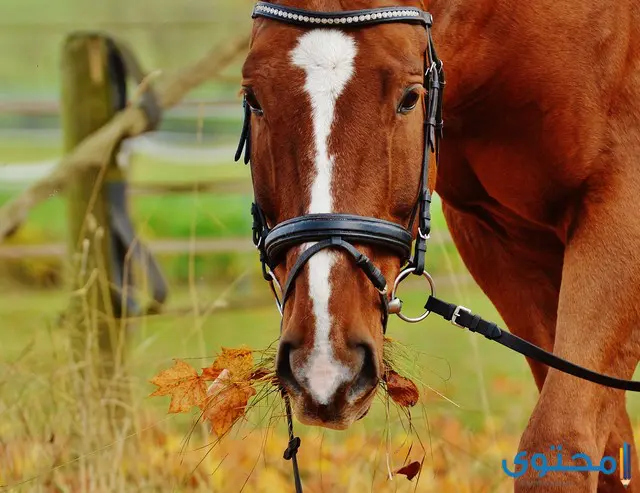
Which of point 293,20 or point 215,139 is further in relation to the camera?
point 215,139

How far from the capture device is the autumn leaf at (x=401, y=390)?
258 cm

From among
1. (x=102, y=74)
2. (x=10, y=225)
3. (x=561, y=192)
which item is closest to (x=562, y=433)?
(x=561, y=192)

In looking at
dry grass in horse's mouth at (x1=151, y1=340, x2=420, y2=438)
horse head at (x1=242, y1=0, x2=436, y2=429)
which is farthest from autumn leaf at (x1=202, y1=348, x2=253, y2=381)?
horse head at (x1=242, y1=0, x2=436, y2=429)

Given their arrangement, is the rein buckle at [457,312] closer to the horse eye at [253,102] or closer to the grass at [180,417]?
the grass at [180,417]

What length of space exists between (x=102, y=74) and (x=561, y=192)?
10.3ft

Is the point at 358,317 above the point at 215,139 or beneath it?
above

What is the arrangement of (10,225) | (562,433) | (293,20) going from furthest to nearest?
1. (10,225)
2. (562,433)
3. (293,20)

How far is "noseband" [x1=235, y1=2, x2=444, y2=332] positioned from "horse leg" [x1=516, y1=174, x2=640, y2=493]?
1.87 ft

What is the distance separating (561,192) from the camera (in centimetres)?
315

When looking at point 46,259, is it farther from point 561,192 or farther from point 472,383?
point 561,192

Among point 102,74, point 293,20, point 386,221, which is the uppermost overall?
point 293,20

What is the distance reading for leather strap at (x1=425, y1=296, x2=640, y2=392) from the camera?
2.66 m

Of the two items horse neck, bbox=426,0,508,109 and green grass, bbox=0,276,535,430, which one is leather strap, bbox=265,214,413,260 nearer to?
horse neck, bbox=426,0,508,109

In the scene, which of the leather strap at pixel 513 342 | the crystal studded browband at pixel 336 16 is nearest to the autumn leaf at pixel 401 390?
the leather strap at pixel 513 342
